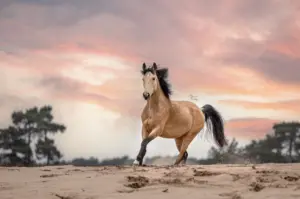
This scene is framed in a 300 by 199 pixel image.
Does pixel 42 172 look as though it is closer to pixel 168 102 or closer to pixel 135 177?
pixel 135 177

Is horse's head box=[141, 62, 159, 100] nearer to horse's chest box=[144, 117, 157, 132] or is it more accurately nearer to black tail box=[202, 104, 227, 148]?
horse's chest box=[144, 117, 157, 132]

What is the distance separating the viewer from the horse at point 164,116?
34.0 feet

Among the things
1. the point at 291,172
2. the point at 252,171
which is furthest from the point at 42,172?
the point at 291,172

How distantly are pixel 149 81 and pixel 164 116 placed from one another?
0.86m

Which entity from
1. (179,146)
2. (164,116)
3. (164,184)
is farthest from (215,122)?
(164,184)

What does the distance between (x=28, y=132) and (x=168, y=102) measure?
15.0 meters

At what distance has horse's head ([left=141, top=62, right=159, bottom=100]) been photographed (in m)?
10.3

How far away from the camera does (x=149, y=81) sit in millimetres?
10359

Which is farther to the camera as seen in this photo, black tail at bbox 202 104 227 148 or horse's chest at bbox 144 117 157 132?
black tail at bbox 202 104 227 148

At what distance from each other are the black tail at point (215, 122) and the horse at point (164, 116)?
2.23 ft

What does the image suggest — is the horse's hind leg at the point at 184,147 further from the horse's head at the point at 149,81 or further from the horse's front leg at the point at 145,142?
the horse's head at the point at 149,81

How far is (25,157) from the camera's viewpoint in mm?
24062

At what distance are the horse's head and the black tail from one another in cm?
305

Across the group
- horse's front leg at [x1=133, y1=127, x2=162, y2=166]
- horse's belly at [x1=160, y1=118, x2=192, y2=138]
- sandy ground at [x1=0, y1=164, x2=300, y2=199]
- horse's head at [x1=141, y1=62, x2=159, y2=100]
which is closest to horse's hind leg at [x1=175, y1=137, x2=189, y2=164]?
horse's belly at [x1=160, y1=118, x2=192, y2=138]
